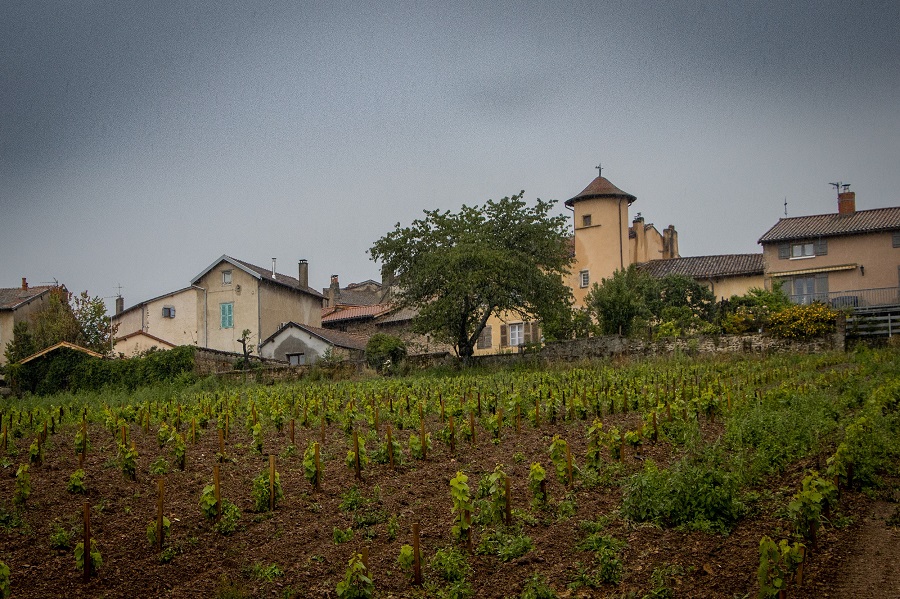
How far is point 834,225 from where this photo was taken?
44281 millimetres

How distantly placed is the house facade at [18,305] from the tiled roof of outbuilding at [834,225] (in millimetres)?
39942

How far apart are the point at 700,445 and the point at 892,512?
10.6 feet

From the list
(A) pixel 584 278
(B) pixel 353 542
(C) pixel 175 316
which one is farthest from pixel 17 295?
(B) pixel 353 542

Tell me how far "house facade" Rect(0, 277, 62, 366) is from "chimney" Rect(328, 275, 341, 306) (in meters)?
17.4

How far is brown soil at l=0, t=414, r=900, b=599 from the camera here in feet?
27.2

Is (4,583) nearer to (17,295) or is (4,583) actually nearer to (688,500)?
(688,500)

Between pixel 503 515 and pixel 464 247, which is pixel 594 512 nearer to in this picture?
pixel 503 515

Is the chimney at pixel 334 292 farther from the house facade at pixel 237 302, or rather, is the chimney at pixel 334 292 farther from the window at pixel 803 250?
the window at pixel 803 250

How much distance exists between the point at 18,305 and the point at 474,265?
31.7 m

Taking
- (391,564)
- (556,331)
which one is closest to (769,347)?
(556,331)

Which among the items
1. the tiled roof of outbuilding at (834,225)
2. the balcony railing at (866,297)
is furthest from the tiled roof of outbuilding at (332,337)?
the balcony railing at (866,297)

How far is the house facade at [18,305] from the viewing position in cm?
5161

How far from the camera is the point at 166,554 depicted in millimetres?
8969

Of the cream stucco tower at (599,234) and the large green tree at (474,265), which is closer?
the large green tree at (474,265)
